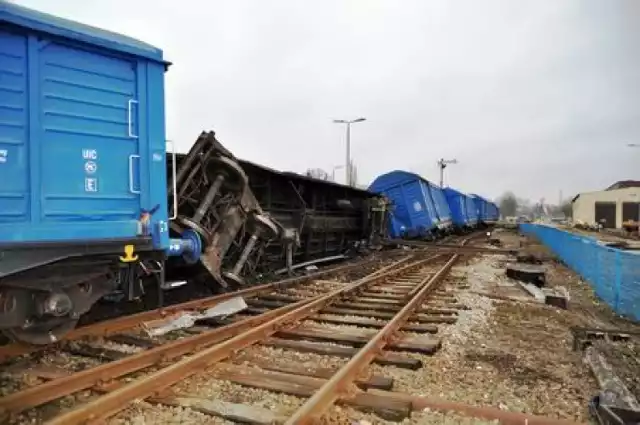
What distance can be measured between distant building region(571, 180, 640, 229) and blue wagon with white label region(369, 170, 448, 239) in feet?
168

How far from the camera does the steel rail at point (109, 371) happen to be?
4.01 metres

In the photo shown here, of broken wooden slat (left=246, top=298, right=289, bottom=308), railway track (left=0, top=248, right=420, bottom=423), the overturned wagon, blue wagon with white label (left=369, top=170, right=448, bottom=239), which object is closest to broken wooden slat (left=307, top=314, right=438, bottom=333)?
railway track (left=0, top=248, right=420, bottom=423)

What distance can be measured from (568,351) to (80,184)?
18.7 feet

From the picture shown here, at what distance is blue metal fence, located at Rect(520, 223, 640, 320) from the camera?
9.07m

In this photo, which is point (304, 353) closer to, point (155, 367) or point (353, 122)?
point (155, 367)

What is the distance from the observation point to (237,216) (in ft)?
32.9

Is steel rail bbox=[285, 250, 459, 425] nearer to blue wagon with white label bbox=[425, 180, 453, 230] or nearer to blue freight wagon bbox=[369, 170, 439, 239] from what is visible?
blue freight wagon bbox=[369, 170, 439, 239]

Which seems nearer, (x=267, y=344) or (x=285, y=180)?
(x=267, y=344)

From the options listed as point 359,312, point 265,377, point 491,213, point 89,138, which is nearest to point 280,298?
point 359,312

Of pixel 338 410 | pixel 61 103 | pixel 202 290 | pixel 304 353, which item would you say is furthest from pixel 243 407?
pixel 202 290

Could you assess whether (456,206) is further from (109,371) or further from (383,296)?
(109,371)

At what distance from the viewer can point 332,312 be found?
8156 millimetres

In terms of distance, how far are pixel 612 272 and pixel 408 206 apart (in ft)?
48.0

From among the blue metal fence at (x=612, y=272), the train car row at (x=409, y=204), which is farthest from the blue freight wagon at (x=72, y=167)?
the train car row at (x=409, y=204)
